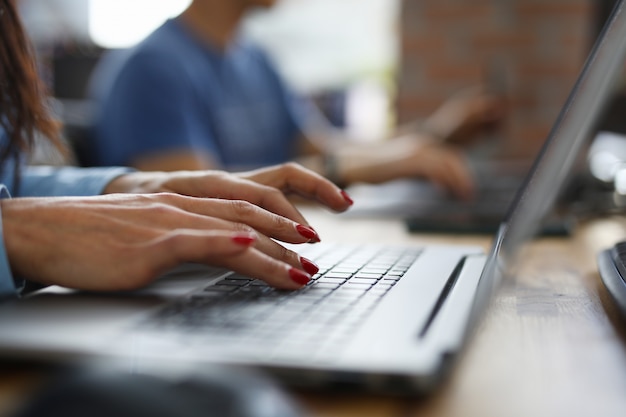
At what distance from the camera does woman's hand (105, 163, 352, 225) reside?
2.14 feet

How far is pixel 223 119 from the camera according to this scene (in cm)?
181

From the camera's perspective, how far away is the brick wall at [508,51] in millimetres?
2482

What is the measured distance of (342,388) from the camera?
0.33m

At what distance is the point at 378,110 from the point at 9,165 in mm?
3603

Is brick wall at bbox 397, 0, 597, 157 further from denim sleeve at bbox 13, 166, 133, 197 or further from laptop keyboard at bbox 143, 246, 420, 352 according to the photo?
laptop keyboard at bbox 143, 246, 420, 352

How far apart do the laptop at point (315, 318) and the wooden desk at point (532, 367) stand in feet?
0.04

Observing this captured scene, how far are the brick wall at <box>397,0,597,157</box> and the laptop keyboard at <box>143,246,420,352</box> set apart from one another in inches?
83.8

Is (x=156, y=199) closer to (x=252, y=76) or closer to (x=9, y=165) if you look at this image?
(x=9, y=165)

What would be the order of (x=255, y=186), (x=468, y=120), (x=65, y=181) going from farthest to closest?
(x=468, y=120), (x=65, y=181), (x=255, y=186)

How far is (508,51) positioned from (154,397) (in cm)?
250

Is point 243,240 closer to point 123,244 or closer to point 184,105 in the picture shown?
point 123,244

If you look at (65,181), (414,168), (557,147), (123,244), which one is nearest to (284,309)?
(123,244)

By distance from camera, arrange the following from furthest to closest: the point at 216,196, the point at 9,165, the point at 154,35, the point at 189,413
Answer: the point at 154,35 < the point at 9,165 < the point at 216,196 < the point at 189,413

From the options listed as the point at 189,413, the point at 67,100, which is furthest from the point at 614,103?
the point at 67,100
